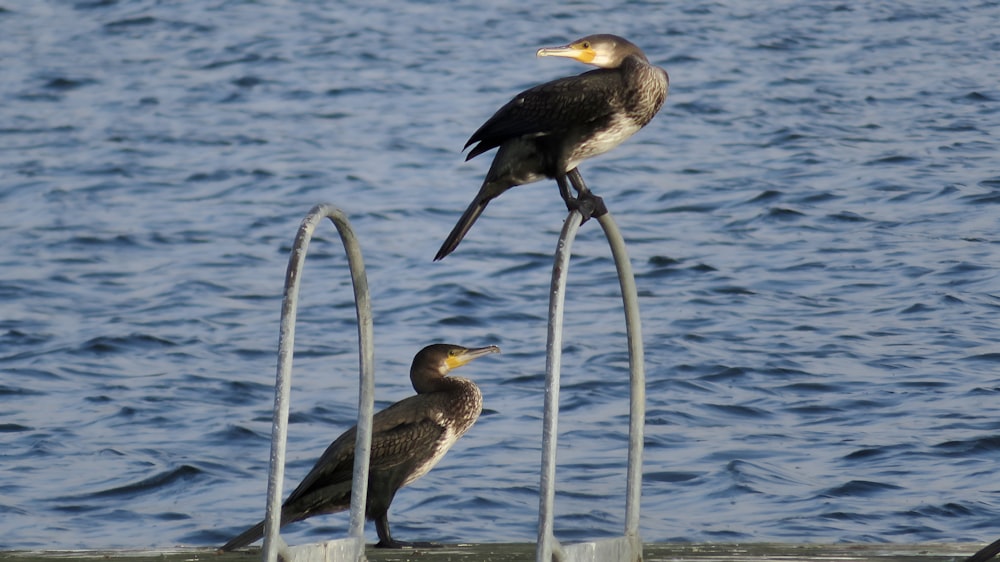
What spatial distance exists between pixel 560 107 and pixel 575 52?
0.61ft

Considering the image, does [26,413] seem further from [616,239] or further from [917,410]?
[616,239]

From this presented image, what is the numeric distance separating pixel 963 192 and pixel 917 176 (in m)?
0.87

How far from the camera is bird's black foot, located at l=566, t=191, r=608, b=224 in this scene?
15.4ft

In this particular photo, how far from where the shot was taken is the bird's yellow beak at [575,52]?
15.5 ft

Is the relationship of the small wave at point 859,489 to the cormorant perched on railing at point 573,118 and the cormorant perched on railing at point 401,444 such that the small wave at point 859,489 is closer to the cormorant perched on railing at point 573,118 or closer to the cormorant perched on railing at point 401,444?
the cormorant perched on railing at point 401,444

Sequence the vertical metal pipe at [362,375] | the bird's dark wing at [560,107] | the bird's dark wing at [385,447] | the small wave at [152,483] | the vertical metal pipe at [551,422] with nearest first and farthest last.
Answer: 1. the vertical metal pipe at [551,422]
2. the vertical metal pipe at [362,375]
3. the bird's dark wing at [560,107]
4. the bird's dark wing at [385,447]
5. the small wave at [152,483]

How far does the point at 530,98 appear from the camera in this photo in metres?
5.04

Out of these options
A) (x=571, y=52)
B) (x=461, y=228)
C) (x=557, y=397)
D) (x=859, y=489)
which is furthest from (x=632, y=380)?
(x=859, y=489)

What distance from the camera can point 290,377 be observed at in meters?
4.11

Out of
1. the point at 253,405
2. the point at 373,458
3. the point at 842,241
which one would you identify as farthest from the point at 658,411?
the point at 373,458

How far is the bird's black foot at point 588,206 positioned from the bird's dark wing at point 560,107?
0.30 metres

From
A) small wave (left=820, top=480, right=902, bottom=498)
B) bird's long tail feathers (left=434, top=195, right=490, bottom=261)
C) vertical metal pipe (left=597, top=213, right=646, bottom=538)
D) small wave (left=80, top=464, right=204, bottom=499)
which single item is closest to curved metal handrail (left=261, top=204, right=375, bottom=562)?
bird's long tail feathers (left=434, top=195, right=490, bottom=261)

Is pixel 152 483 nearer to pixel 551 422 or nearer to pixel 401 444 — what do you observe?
pixel 401 444

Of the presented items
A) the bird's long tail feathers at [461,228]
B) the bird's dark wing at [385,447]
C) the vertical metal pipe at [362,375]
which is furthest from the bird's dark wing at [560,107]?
the bird's dark wing at [385,447]
